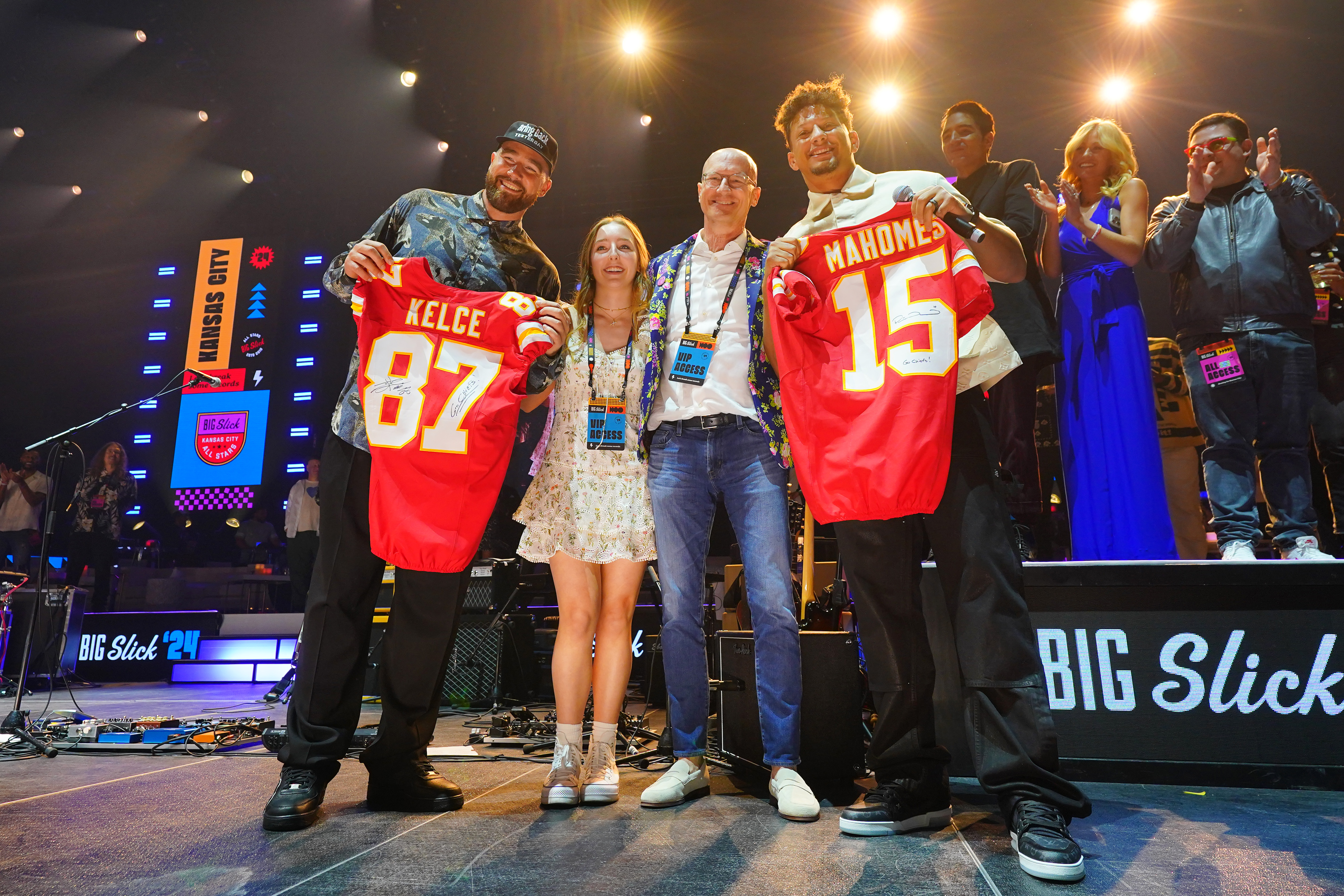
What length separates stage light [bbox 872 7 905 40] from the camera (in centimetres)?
682

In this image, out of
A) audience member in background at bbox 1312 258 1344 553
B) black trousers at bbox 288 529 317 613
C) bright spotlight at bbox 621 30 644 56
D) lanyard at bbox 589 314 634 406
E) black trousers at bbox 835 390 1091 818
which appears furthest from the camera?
black trousers at bbox 288 529 317 613

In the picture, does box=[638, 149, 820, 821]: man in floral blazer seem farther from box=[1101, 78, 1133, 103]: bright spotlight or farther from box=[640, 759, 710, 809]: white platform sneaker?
box=[1101, 78, 1133, 103]: bright spotlight

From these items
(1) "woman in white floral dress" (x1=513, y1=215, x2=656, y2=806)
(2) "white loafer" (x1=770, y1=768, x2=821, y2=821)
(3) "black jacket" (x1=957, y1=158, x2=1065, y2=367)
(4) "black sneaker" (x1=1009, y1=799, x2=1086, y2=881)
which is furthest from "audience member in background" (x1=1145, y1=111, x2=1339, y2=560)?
(1) "woman in white floral dress" (x1=513, y1=215, x2=656, y2=806)

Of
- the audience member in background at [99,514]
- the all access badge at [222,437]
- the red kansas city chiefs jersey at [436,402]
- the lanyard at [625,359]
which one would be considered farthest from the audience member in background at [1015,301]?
the all access badge at [222,437]

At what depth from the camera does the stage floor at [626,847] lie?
1326mm

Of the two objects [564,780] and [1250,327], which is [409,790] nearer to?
[564,780]

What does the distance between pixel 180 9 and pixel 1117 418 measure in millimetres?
9561

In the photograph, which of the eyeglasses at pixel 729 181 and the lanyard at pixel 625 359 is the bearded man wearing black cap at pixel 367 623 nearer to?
the lanyard at pixel 625 359

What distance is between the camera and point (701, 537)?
87.4 inches

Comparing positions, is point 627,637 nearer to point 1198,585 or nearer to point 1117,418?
point 1198,585

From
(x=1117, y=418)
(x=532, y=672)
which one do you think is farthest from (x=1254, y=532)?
(x=532, y=672)

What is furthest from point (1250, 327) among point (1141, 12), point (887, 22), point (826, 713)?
point (887, 22)

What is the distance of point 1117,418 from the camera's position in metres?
2.85

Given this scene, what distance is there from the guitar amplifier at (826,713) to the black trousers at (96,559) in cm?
841
